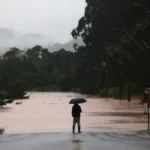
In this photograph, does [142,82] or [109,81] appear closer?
[142,82]

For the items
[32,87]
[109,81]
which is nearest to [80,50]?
Answer: [109,81]

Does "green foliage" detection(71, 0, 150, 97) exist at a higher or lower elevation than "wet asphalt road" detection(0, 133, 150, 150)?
higher

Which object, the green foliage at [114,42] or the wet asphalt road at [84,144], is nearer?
the wet asphalt road at [84,144]

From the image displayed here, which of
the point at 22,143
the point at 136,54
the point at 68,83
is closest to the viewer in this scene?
the point at 22,143

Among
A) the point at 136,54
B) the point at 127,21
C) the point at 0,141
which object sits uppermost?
the point at 127,21

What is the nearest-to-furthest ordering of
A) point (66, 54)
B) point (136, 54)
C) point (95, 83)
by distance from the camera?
1. point (136, 54)
2. point (95, 83)
3. point (66, 54)

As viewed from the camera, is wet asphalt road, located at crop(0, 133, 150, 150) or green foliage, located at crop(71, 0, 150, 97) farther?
green foliage, located at crop(71, 0, 150, 97)

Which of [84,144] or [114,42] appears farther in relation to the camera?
[114,42]

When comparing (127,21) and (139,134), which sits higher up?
(127,21)

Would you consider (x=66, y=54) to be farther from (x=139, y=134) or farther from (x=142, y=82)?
(x=139, y=134)

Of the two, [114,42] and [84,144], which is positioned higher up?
[114,42]

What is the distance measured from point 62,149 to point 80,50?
10026cm

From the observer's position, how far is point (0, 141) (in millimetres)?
21031

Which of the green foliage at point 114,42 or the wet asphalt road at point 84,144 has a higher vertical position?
the green foliage at point 114,42
